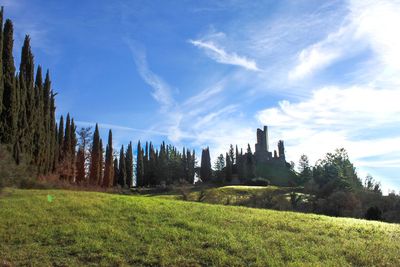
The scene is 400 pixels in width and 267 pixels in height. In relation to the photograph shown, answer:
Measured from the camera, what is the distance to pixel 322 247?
14.2 meters

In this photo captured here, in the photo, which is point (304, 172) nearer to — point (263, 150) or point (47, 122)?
point (263, 150)

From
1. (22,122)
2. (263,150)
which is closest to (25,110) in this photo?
(22,122)

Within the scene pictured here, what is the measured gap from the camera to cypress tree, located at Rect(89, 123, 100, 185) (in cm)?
7325

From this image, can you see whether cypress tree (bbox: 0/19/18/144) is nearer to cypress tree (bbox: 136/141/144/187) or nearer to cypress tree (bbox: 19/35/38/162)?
cypress tree (bbox: 19/35/38/162)

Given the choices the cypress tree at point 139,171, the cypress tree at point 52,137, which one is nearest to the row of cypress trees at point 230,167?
the cypress tree at point 139,171

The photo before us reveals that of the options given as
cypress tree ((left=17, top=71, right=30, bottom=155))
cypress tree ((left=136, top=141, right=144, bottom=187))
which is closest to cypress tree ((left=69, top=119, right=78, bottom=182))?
cypress tree ((left=17, top=71, right=30, bottom=155))

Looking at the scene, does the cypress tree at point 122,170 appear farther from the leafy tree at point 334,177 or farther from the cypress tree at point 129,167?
the leafy tree at point 334,177

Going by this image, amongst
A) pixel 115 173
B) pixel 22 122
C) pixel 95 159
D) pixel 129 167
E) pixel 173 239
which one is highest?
pixel 129 167

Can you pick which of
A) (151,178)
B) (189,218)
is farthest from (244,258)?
(151,178)

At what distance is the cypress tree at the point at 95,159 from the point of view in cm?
7325

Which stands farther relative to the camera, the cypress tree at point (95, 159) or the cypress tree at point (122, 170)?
the cypress tree at point (122, 170)

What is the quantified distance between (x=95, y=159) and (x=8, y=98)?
128 ft

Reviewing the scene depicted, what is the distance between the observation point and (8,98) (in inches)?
1441

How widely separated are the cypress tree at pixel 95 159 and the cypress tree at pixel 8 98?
35648mm
